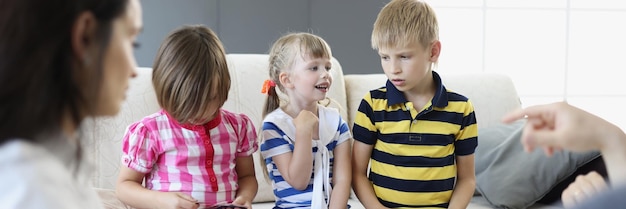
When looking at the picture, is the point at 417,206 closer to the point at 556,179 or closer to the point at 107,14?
the point at 556,179

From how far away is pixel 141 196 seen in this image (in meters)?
1.66

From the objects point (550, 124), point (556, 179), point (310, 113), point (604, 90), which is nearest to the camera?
point (550, 124)

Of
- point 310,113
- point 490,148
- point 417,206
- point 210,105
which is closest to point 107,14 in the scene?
point 210,105

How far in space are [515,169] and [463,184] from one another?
19.6 inches

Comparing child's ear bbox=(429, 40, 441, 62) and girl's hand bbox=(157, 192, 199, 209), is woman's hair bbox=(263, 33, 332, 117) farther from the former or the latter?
girl's hand bbox=(157, 192, 199, 209)

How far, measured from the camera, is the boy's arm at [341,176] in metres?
1.89

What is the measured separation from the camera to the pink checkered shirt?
5.56 ft

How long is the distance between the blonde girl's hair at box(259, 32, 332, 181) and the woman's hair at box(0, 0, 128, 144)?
1.13 metres

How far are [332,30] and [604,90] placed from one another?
2018 millimetres

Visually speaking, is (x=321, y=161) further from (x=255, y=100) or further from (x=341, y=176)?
(x=255, y=100)

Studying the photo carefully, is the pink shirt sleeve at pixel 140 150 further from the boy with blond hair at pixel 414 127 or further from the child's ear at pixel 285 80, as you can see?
the boy with blond hair at pixel 414 127

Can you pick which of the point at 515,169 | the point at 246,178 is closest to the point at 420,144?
the point at 246,178

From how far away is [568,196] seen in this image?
0.91 m

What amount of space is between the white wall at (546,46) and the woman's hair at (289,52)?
1.97 meters
